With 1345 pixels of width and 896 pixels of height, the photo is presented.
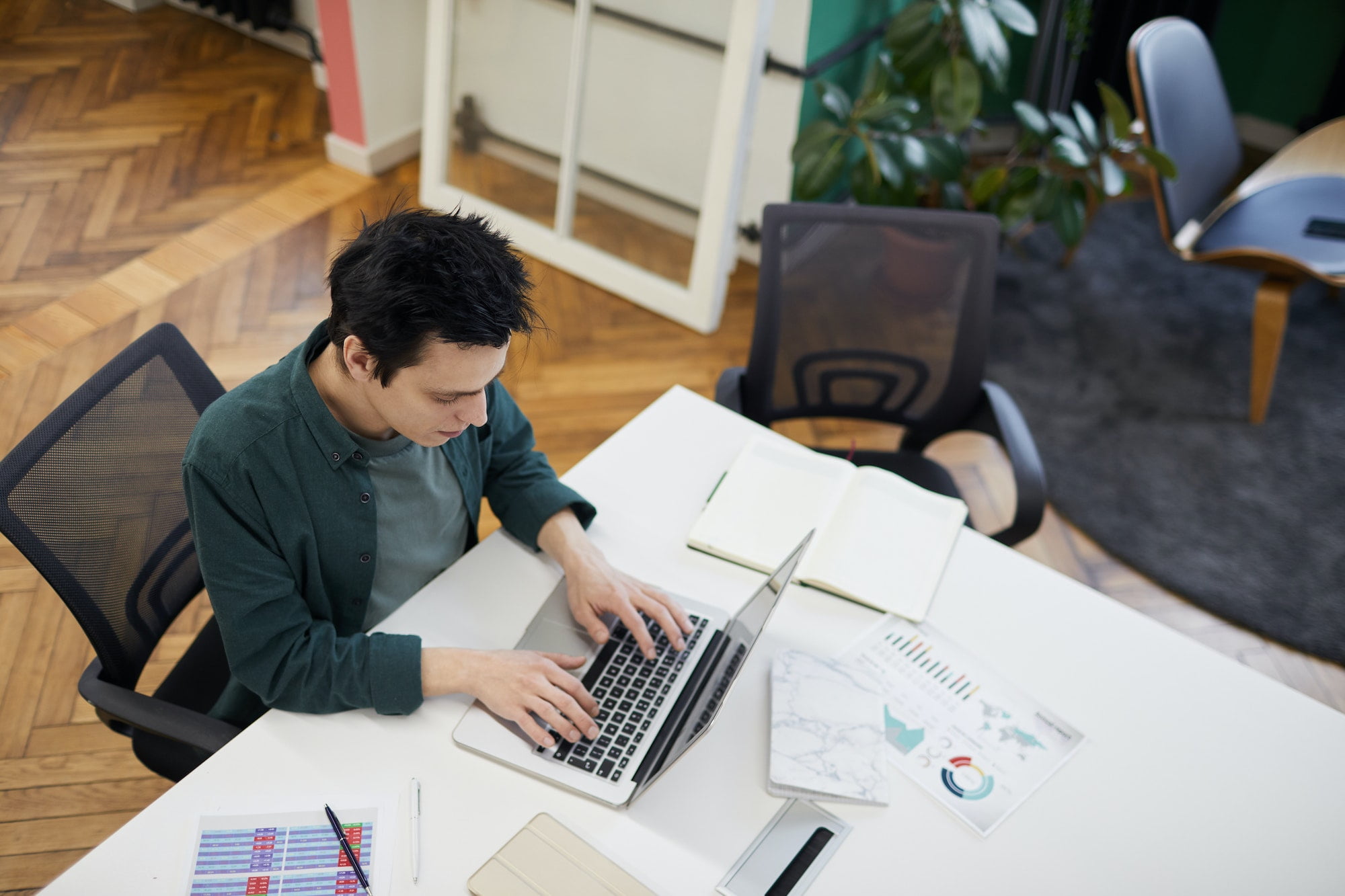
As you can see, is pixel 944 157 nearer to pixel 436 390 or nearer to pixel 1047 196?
pixel 1047 196

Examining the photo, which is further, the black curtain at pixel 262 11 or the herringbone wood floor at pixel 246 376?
the black curtain at pixel 262 11

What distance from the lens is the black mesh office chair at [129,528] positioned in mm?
1415

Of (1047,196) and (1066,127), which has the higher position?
(1066,127)

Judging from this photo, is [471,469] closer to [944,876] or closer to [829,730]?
[829,730]

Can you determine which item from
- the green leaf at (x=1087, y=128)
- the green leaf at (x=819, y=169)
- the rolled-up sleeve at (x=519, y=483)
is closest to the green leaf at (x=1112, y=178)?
the green leaf at (x=1087, y=128)

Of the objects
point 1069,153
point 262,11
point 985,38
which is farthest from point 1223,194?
point 262,11

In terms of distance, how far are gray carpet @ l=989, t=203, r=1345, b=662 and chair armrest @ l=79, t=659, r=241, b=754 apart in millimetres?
2383

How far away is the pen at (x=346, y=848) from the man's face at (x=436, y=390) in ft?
1.58

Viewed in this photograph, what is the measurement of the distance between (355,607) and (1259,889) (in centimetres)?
129

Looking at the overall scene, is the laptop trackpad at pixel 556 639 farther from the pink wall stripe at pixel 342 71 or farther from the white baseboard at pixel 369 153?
the white baseboard at pixel 369 153

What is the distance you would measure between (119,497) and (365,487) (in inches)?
16.4

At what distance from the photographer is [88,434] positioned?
1.48 meters

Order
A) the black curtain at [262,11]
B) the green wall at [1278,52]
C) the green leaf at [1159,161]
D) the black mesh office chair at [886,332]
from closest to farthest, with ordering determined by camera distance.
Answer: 1. the black mesh office chair at [886,332]
2. the green leaf at [1159,161]
3. the green wall at [1278,52]
4. the black curtain at [262,11]

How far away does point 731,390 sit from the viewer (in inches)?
84.4
